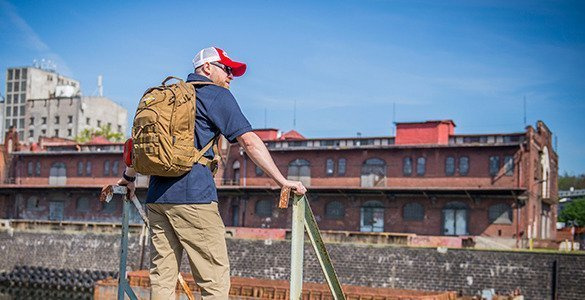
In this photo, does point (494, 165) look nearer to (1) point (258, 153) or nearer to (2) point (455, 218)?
(2) point (455, 218)

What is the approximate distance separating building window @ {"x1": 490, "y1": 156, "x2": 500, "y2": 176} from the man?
1511 inches

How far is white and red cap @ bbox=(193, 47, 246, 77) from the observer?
4.36 meters

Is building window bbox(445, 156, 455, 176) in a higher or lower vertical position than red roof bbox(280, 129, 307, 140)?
lower

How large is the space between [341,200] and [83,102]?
48.1 meters

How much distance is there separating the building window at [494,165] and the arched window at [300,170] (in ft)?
37.4

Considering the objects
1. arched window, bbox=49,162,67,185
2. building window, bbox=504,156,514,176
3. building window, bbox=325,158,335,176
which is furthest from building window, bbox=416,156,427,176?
arched window, bbox=49,162,67,185

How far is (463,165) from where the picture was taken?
41.4 m

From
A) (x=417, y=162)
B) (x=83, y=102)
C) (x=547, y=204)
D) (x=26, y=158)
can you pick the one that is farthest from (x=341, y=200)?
(x=83, y=102)

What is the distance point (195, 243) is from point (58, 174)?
174 feet

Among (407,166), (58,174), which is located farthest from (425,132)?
(58,174)

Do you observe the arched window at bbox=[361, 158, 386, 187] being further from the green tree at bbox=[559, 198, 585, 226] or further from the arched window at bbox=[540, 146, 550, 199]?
the green tree at bbox=[559, 198, 585, 226]

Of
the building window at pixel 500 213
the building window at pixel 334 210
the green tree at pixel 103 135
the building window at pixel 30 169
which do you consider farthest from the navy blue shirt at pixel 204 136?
the green tree at pixel 103 135

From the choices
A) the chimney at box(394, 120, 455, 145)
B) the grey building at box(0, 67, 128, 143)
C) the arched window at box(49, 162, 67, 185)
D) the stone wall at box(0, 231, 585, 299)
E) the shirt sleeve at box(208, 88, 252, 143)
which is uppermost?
the grey building at box(0, 67, 128, 143)

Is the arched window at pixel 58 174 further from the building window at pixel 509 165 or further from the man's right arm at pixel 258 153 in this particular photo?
the man's right arm at pixel 258 153
